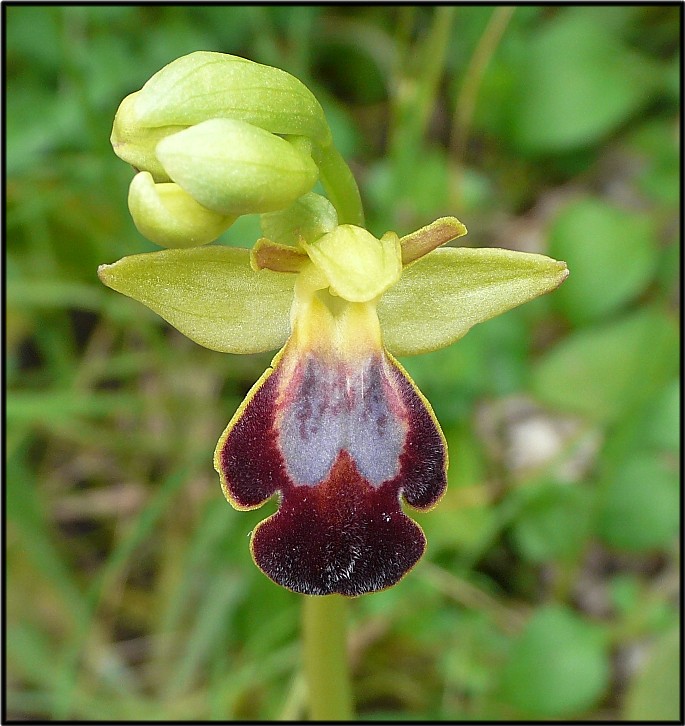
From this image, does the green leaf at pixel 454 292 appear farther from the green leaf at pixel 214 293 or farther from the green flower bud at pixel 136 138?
the green flower bud at pixel 136 138

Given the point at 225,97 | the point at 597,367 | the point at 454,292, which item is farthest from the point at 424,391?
the point at 225,97

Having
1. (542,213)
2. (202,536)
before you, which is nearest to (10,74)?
(202,536)

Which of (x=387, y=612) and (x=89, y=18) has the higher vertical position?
(x=89, y=18)

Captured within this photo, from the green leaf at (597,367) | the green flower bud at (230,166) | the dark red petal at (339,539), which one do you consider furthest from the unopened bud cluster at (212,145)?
the green leaf at (597,367)

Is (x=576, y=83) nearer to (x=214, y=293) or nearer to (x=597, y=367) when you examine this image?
(x=597, y=367)

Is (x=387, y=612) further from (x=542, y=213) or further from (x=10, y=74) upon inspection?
(x=10, y=74)

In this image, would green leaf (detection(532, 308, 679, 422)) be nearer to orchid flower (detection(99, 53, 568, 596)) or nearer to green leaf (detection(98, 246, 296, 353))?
orchid flower (detection(99, 53, 568, 596))

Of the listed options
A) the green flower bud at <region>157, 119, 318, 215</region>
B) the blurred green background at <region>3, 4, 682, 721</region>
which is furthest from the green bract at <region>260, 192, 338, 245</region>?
the blurred green background at <region>3, 4, 682, 721</region>
